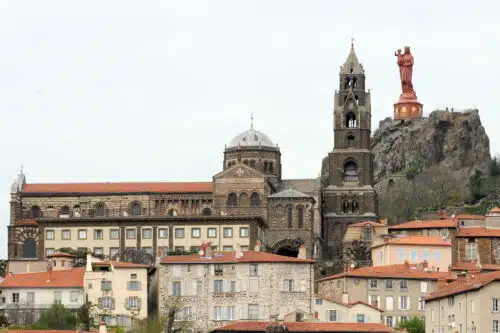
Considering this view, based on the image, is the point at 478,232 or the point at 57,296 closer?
the point at 57,296

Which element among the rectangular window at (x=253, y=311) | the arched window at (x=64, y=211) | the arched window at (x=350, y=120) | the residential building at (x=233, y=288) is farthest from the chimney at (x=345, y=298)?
the arched window at (x=350, y=120)

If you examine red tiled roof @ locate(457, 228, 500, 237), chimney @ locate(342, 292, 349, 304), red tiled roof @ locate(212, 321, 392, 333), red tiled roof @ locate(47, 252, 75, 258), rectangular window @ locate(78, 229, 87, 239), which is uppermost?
rectangular window @ locate(78, 229, 87, 239)

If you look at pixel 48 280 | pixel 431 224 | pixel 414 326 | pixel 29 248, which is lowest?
pixel 414 326

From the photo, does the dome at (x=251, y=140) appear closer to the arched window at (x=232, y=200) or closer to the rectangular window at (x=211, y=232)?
the arched window at (x=232, y=200)

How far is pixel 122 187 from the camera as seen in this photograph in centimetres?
16875

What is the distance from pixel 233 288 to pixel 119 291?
7.78 m

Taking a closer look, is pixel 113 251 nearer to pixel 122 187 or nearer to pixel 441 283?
pixel 122 187

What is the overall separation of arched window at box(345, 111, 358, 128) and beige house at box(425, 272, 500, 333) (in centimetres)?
6622

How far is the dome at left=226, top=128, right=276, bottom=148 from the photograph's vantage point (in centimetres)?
17588

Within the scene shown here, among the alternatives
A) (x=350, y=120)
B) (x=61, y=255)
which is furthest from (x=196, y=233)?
(x=350, y=120)

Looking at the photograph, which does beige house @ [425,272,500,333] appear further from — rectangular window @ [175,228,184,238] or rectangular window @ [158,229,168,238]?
rectangular window @ [158,229,168,238]

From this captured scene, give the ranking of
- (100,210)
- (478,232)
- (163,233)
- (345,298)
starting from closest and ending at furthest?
(345,298), (478,232), (163,233), (100,210)

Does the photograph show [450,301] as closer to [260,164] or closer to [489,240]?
[489,240]

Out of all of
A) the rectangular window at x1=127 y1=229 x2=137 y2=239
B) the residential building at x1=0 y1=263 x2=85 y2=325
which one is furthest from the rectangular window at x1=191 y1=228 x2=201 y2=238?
the residential building at x1=0 y1=263 x2=85 y2=325
